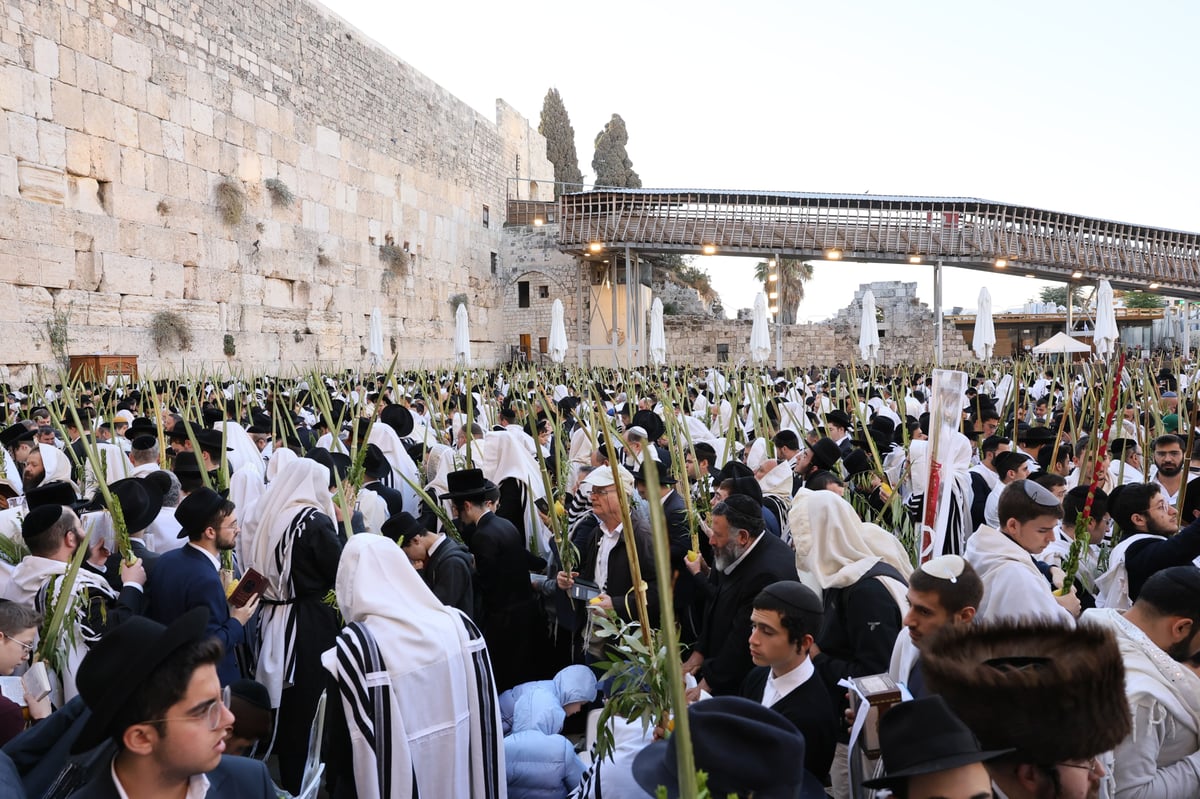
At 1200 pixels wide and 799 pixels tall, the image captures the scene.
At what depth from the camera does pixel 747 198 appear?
25094 mm

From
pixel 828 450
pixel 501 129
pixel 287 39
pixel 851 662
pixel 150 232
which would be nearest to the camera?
pixel 851 662

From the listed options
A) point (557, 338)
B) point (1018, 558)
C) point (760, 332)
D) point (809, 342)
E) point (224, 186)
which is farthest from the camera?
point (809, 342)

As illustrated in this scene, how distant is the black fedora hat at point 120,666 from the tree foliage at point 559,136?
1569 inches

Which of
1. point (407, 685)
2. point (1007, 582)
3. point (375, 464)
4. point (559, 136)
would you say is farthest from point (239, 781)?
point (559, 136)

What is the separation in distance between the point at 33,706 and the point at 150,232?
1600 cm

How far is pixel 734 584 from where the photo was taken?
3.25m

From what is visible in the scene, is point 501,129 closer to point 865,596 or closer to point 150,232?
point 150,232

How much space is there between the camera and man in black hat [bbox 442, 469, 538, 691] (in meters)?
3.85

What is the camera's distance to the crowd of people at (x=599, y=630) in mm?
1688

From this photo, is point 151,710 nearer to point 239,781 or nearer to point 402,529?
point 239,781

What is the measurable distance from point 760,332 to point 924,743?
17165 mm

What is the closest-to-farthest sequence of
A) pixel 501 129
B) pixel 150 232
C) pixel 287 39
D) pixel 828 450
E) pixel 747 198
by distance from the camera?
pixel 828 450
pixel 150 232
pixel 287 39
pixel 747 198
pixel 501 129

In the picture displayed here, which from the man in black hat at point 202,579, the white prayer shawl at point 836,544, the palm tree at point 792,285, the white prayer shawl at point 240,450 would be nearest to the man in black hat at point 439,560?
the man in black hat at point 202,579

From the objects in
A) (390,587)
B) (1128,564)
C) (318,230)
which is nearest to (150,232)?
(318,230)
